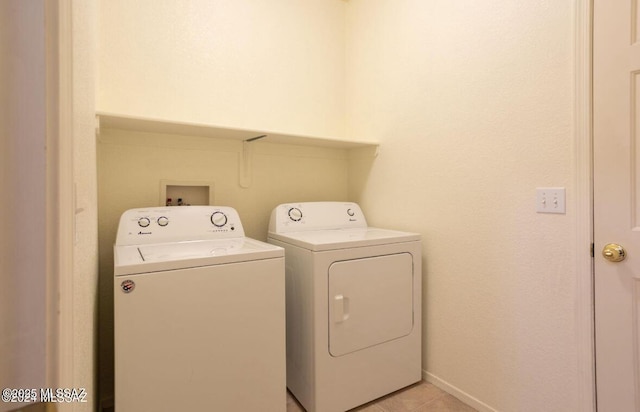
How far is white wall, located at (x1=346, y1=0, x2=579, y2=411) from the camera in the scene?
1384 mm

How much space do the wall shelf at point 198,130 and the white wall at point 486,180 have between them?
49cm

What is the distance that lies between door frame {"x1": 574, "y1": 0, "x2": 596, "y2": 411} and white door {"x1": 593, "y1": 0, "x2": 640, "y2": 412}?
0.7 inches

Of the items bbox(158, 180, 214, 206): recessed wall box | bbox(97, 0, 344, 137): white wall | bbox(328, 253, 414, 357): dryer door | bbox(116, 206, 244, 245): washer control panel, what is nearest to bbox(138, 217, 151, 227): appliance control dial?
bbox(116, 206, 244, 245): washer control panel

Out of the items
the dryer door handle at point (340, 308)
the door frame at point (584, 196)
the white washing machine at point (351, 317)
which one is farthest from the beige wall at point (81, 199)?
the door frame at point (584, 196)

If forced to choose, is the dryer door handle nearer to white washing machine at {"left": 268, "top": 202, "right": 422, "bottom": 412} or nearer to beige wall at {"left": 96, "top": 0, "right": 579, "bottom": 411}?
white washing machine at {"left": 268, "top": 202, "right": 422, "bottom": 412}

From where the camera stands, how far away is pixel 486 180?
1.64 metres

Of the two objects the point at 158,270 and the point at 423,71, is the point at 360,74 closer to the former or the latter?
the point at 423,71

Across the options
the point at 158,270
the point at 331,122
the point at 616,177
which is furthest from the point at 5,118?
the point at 331,122

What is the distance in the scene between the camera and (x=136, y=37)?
183 centimetres

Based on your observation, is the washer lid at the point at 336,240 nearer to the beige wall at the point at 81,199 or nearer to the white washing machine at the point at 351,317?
the white washing machine at the point at 351,317

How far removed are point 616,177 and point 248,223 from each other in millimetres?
1913

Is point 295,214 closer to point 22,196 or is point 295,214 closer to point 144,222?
point 144,222

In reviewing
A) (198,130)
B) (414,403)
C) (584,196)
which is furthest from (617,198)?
(198,130)

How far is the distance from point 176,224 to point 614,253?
1.97m
